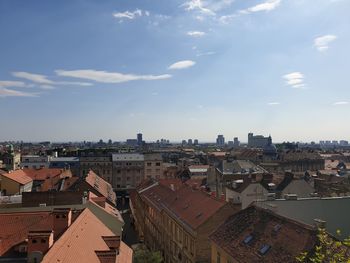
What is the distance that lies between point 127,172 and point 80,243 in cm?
9511

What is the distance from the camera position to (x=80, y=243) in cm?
2628

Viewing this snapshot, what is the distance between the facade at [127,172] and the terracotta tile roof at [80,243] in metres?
86.6

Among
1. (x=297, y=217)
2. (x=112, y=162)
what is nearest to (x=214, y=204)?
(x=297, y=217)

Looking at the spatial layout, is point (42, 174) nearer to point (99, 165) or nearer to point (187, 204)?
point (99, 165)

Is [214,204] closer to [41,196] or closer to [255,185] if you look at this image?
[255,185]

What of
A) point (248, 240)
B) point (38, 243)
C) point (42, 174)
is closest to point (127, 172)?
point (42, 174)

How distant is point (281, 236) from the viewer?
89.6ft

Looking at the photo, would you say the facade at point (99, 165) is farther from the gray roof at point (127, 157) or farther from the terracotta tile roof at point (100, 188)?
the terracotta tile roof at point (100, 188)

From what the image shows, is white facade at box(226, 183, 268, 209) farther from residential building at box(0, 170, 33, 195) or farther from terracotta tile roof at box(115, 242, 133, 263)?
residential building at box(0, 170, 33, 195)

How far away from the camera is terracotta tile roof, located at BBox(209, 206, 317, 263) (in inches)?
994

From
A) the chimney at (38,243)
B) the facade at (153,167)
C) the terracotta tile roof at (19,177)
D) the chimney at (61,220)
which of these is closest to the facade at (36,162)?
the facade at (153,167)

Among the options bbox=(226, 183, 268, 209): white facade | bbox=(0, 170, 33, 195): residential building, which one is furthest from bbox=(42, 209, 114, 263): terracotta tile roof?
bbox=(0, 170, 33, 195): residential building

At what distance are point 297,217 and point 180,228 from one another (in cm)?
1343

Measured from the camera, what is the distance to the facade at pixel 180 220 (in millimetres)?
38094
